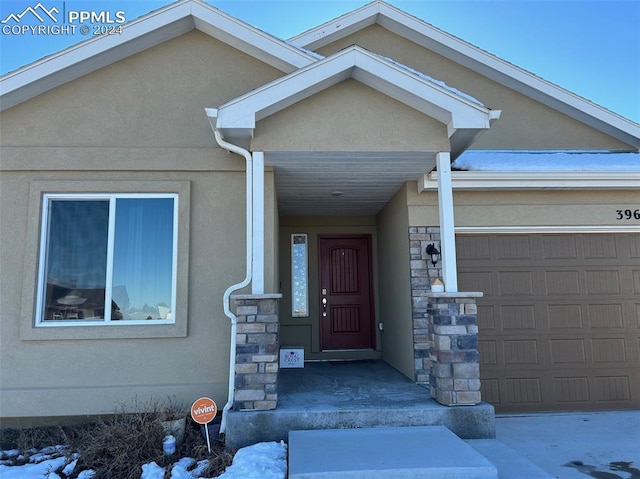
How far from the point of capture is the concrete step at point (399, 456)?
10.1 ft

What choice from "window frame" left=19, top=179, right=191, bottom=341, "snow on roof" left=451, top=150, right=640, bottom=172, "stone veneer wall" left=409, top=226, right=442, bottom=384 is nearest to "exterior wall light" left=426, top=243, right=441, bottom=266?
"stone veneer wall" left=409, top=226, right=442, bottom=384

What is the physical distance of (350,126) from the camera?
453cm

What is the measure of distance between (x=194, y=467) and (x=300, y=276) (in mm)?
4299

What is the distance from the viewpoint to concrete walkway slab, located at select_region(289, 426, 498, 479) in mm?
3068

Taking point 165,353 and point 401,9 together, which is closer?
point 165,353

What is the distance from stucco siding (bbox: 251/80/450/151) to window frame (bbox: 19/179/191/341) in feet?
4.64

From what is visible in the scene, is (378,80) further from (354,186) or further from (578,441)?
(578,441)

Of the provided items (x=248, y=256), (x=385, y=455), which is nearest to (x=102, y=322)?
(x=248, y=256)

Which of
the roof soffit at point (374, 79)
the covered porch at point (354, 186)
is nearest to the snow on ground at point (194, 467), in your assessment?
the covered porch at point (354, 186)

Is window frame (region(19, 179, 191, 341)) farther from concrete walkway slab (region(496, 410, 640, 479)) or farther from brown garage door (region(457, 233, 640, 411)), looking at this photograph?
concrete walkway slab (region(496, 410, 640, 479))

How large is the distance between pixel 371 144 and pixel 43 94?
13.6 ft

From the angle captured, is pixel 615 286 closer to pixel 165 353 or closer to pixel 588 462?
pixel 588 462

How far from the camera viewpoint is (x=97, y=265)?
5.00m

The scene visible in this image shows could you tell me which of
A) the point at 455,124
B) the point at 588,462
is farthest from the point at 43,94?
the point at 588,462
